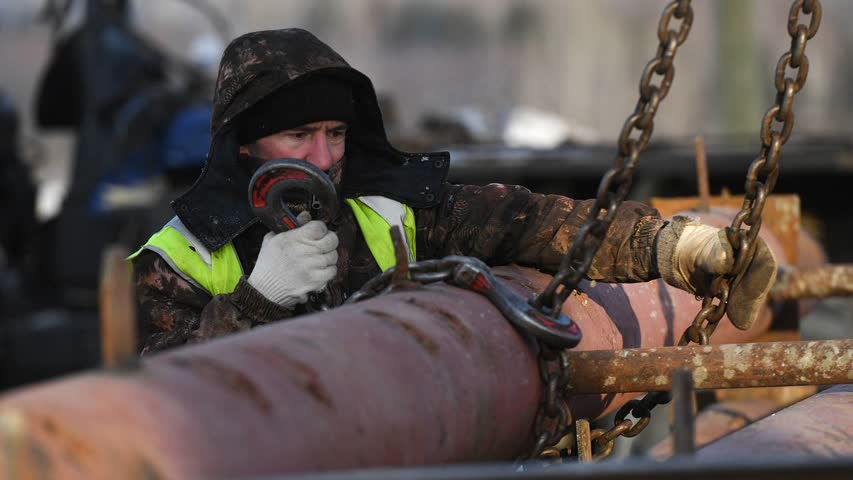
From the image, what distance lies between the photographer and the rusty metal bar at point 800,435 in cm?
255

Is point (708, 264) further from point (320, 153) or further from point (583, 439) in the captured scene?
point (320, 153)

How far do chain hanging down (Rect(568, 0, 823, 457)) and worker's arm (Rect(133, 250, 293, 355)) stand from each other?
753mm

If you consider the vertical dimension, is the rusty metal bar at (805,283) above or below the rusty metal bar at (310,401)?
below

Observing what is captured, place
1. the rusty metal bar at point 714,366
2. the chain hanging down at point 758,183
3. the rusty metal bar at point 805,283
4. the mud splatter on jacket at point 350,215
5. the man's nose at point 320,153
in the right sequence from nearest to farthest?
1. the rusty metal bar at point 714,366
2. the chain hanging down at point 758,183
3. the mud splatter on jacket at point 350,215
4. the man's nose at point 320,153
5. the rusty metal bar at point 805,283

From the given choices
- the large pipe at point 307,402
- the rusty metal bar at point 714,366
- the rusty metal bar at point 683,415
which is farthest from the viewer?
the rusty metal bar at point 714,366

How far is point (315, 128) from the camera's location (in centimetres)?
322

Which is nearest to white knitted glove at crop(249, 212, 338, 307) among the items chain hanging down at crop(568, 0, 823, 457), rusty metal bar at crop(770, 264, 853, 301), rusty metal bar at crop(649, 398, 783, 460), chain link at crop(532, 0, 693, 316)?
chain link at crop(532, 0, 693, 316)

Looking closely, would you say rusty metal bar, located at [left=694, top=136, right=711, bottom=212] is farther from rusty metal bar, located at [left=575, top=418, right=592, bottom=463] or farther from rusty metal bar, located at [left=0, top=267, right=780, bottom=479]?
rusty metal bar, located at [left=0, top=267, right=780, bottom=479]

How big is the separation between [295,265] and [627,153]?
0.74 m

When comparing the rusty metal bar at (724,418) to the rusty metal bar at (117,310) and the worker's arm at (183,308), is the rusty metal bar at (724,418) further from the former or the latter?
the rusty metal bar at (117,310)

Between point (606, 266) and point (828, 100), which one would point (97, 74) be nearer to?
point (606, 266)

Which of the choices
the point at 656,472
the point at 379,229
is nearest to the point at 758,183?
the point at 379,229

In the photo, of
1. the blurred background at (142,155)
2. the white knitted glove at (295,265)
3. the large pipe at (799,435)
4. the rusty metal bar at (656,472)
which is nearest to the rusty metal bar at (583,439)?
the large pipe at (799,435)

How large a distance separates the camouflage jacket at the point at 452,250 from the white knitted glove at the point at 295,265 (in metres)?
0.03
